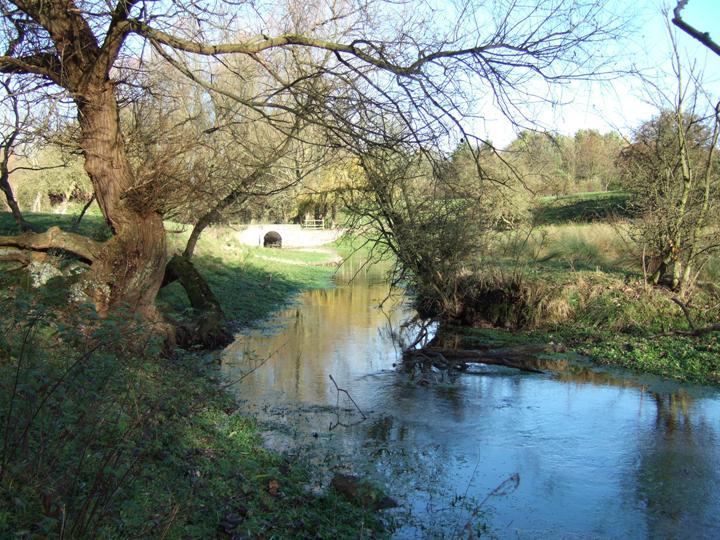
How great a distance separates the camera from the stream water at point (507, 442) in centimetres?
562

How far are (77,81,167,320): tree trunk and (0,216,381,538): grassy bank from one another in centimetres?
145

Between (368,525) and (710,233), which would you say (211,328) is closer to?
(368,525)

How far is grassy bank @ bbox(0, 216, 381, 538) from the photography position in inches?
132

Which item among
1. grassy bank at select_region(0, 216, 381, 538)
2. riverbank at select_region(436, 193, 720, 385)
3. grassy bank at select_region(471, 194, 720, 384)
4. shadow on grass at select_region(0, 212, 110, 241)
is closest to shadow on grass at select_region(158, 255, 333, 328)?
shadow on grass at select_region(0, 212, 110, 241)

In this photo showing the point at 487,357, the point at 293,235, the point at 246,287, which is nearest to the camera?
the point at 487,357

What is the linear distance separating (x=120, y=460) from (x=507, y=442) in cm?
475

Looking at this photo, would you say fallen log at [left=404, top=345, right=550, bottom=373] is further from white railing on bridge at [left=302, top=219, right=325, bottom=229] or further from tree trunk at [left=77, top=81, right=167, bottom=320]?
white railing on bridge at [left=302, top=219, right=325, bottom=229]

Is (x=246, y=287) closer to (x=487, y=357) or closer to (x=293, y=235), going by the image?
(x=487, y=357)

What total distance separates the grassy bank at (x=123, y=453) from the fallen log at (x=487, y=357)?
490 cm

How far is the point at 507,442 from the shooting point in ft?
24.6

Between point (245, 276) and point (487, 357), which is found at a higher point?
point (245, 276)

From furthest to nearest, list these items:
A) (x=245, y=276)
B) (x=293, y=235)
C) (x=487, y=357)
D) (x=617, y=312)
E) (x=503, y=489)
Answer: (x=293, y=235) → (x=245, y=276) → (x=617, y=312) → (x=487, y=357) → (x=503, y=489)

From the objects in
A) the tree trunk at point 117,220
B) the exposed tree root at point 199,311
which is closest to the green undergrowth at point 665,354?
the exposed tree root at point 199,311

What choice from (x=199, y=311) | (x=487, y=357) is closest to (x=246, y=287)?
(x=199, y=311)
